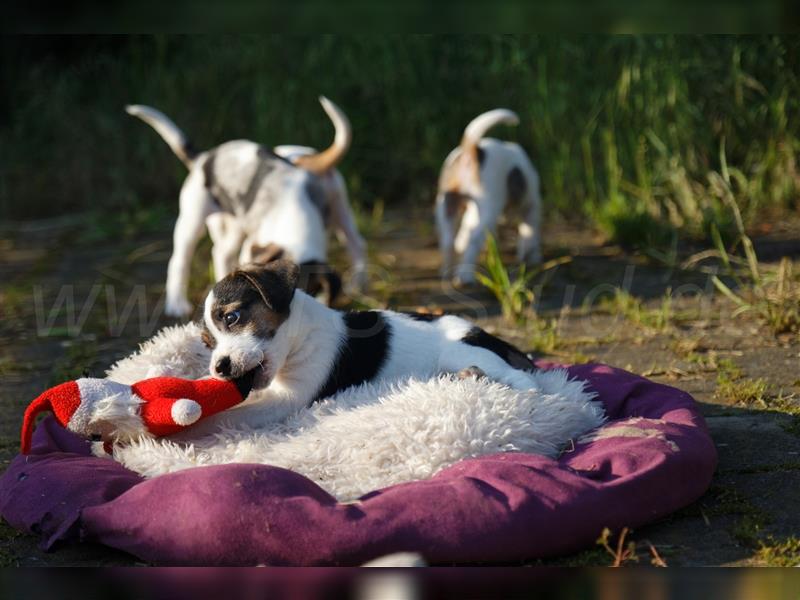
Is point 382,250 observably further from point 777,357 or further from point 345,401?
point 345,401

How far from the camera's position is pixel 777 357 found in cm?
445

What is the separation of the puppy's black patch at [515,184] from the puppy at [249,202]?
3.12ft

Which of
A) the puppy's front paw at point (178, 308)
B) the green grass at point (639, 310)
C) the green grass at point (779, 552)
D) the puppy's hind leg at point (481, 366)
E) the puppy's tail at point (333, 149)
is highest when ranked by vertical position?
the puppy's tail at point (333, 149)

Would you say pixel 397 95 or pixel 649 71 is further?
pixel 397 95

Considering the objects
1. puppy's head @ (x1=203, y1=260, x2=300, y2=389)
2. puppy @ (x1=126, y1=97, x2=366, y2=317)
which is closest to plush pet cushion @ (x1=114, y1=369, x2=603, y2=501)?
puppy's head @ (x1=203, y1=260, x2=300, y2=389)

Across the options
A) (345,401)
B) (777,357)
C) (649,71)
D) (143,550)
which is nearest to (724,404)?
(777,357)

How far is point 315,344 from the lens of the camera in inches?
145

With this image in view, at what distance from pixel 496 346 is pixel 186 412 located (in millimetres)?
1108

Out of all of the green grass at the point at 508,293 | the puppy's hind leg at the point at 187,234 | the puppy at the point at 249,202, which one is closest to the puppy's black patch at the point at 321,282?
the puppy at the point at 249,202

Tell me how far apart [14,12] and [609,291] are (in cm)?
426

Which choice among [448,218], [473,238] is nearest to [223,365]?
[473,238]

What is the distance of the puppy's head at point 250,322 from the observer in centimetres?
335

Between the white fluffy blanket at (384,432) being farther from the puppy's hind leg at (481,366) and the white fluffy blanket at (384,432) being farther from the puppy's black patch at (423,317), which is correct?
the puppy's black patch at (423,317)

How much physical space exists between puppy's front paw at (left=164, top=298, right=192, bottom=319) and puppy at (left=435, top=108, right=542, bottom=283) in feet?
5.00
